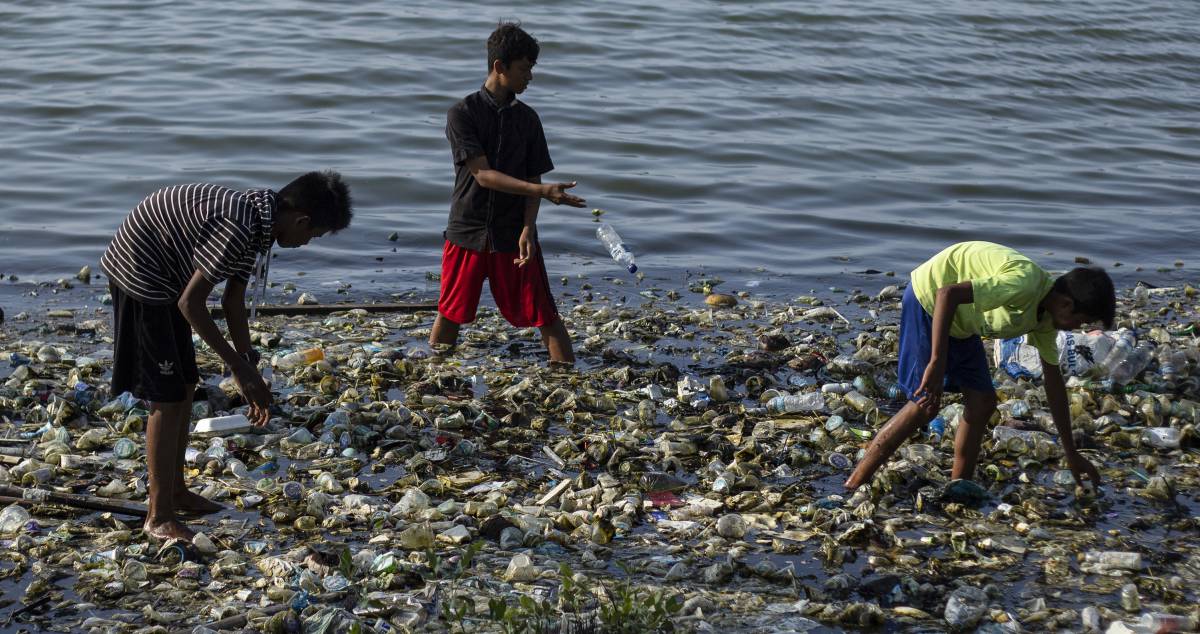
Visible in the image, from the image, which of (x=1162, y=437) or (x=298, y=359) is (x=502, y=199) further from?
(x=1162, y=437)

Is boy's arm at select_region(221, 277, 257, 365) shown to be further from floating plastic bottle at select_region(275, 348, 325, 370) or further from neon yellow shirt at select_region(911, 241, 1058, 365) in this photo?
neon yellow shirt at select_region(911, 241, 1058, 365)

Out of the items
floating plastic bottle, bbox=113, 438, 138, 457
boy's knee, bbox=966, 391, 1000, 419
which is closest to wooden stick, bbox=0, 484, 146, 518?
floating plastic bottle, bbox=113, 438, 138, 457

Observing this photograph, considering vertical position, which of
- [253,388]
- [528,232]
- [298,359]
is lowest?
[298,359]

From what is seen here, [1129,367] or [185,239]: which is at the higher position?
[185,239]

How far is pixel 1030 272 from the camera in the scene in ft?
15.6

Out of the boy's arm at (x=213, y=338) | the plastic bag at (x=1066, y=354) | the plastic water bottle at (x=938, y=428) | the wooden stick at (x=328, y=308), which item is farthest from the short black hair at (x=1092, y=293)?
the wooden stick at (x=328, y=308)

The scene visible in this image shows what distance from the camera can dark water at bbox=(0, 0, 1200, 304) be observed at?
1117 cm

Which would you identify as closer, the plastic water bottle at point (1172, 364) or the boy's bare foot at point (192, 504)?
the boy's bare foot at point (192, 504)

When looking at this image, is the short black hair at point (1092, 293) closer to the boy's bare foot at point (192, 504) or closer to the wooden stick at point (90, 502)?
the boy's bare foot at point (192, 504)

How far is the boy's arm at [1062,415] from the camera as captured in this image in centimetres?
511

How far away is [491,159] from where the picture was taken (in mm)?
6543

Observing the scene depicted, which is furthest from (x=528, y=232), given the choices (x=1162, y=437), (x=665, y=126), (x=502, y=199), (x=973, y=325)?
(x=665, y=126)

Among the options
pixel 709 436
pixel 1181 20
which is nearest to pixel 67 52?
pixel 709 436

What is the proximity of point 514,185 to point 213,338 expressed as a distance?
2.42 meters
